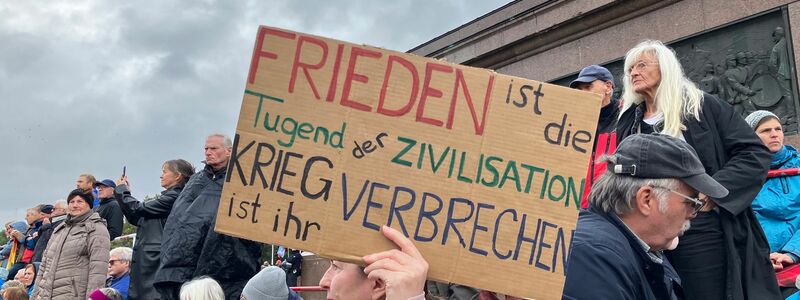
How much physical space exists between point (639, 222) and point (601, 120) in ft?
6.24

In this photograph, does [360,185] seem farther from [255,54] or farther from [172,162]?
[172,162]

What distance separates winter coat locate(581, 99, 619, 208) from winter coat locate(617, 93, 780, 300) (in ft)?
0.62

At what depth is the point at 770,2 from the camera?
7641 mm

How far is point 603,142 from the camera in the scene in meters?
4.49

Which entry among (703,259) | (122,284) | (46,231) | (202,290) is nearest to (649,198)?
(703,259)

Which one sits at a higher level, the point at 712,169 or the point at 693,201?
the point at 712,169

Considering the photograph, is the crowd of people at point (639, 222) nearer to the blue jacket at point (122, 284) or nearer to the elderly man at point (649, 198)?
the elderly man at point (649, 198)

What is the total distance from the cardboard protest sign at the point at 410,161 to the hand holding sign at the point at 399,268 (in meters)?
0.05

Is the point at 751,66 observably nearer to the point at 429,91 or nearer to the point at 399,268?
the point at 429,91

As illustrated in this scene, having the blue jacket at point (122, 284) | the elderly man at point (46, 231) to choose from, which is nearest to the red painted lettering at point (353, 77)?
the blue jacket at point (122, 284)

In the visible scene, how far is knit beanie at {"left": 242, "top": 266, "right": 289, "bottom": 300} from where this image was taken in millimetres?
5344

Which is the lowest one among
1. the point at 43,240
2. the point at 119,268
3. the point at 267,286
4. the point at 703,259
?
the point at 43,240

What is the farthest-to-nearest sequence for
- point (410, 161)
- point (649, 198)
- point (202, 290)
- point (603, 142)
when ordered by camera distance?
1. point (202, 290)
2. point (603, 142)
3. point (649, 198)
4. point (410, 161)

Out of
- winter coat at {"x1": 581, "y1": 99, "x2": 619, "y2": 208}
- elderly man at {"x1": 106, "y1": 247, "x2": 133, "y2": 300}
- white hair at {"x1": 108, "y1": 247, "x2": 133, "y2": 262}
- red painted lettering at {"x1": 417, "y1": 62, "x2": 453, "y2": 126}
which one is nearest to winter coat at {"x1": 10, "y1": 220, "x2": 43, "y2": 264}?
white hair at {"x1": 108, "y1": 247, "x2": 133, "y2": 262}
